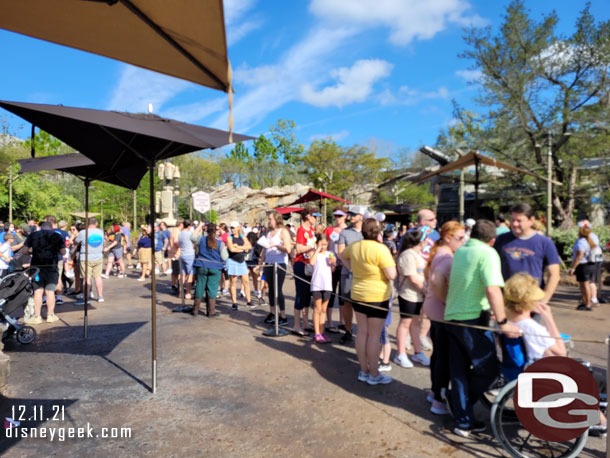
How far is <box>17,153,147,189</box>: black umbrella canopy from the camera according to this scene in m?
5.07

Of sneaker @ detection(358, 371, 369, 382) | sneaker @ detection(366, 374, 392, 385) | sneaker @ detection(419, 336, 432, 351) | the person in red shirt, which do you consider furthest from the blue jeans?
the person in red shirt

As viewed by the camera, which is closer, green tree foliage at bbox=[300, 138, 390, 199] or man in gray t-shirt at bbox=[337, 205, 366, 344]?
man in gray t-shirt at bbox=[337, 205, 366, 344]

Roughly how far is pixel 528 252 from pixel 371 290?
5.44 feet

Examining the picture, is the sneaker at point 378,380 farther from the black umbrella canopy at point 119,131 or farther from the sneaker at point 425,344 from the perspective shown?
the black umbrella canopy at point 119,131

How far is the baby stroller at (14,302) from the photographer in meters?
5.81

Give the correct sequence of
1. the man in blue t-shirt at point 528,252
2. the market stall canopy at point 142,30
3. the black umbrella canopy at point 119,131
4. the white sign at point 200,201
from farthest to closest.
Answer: the white sign at point 200,201 < the man in blue t-shirt at point 528,252 < the black umbrella canopy at point 119,131 < the market stall canopy at point 142,30

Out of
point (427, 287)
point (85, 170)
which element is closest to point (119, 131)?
point (85, 170)

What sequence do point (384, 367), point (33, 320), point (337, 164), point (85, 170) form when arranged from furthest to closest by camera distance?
point (337, 164), point (33, 320), point (85, 170), point (384, 367)

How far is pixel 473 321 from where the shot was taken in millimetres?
3488

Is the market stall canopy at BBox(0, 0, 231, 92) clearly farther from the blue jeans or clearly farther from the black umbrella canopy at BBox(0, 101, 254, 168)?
the blue jeans

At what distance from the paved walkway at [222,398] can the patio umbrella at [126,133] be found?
642mm

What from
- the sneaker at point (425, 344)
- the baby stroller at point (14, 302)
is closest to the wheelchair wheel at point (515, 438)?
the sneaker at point (425, 344)

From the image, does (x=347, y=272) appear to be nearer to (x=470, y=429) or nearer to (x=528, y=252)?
(x=528, y=252)

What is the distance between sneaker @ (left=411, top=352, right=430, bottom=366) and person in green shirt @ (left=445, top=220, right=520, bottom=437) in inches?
67.0
